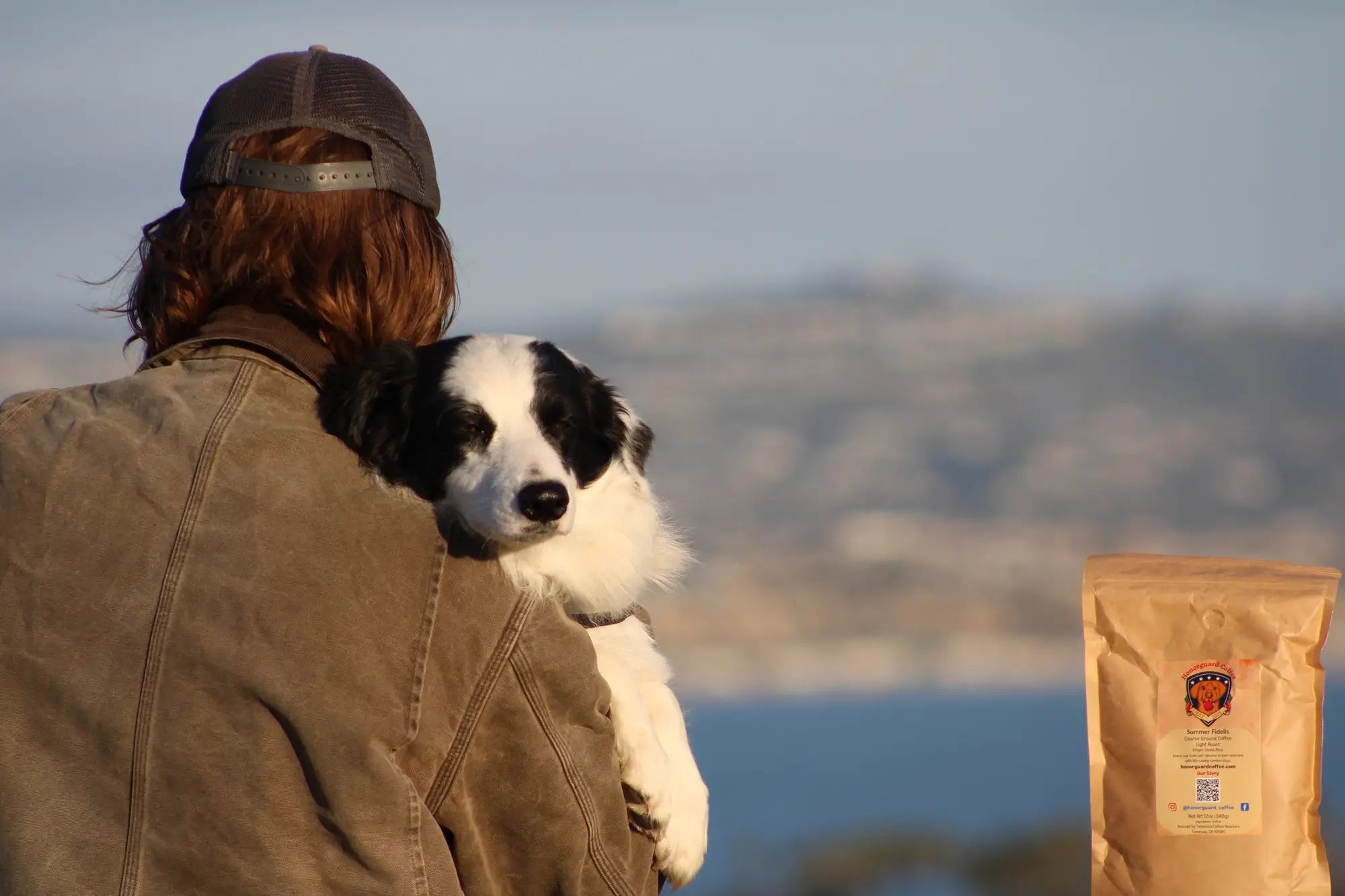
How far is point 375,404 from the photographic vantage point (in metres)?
2.68

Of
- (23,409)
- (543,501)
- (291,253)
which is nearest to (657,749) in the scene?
(543,501)

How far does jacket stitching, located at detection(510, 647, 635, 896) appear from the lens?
2262mm

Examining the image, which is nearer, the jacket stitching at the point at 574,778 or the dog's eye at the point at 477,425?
the jacket stitching at the point at 574,778

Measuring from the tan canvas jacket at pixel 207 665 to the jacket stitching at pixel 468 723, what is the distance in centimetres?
3

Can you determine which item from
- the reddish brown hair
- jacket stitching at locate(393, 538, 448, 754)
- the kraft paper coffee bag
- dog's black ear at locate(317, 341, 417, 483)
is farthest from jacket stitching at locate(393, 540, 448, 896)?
the kraft paper coffee bag

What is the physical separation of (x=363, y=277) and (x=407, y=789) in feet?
2.74

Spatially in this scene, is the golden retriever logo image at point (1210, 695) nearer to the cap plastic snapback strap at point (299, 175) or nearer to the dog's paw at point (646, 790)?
the dog's paw at point (646, 790)

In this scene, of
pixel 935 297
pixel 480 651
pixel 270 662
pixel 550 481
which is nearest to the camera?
pixel 270 662

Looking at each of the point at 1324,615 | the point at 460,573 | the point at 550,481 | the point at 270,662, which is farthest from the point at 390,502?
the point at 1324,615

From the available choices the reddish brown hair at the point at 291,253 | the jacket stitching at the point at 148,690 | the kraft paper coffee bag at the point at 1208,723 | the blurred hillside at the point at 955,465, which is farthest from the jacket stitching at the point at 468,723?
the blurred hillside at the point at 955,465

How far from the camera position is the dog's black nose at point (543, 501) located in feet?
9.13

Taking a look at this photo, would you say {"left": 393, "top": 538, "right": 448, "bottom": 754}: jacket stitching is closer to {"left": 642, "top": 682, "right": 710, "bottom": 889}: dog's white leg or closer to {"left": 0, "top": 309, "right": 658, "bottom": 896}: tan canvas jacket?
{"left": 0, "top": 309, "right": 658, "bottom": 896}: tan canvas jacket

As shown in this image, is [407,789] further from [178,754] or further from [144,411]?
[144,411]

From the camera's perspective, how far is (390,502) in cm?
224
